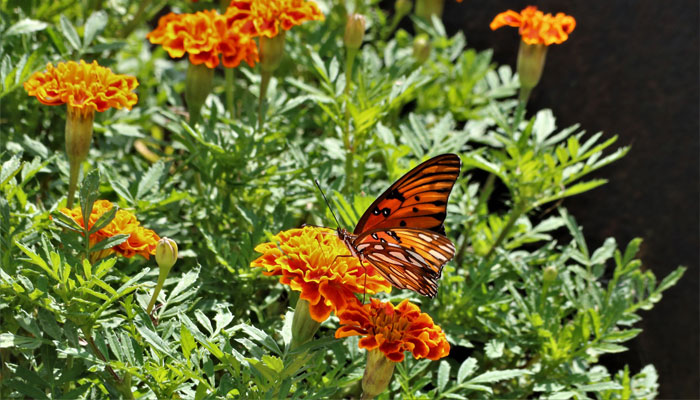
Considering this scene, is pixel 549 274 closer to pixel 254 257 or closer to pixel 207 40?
pixel 254 257

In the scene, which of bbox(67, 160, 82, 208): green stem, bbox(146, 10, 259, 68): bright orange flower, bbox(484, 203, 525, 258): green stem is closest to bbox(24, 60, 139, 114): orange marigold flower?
bbox(67, 160, 82, 208): green stem

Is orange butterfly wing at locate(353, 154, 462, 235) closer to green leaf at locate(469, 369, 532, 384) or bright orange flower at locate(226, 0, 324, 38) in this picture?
green leaf at locate(469, 369, 532, 384)

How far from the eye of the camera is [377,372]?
3.72ft

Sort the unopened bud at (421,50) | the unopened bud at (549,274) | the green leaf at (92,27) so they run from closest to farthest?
the unopened bud at (549,274) → the green leaf at (92,27) → the unopened bud at (421,50)

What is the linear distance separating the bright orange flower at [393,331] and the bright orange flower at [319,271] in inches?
1.0

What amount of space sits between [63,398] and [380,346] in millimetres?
491

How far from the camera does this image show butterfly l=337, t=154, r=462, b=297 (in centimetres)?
124

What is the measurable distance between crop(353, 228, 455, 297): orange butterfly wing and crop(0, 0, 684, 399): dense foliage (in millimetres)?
163

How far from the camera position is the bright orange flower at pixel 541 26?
5.63 feet

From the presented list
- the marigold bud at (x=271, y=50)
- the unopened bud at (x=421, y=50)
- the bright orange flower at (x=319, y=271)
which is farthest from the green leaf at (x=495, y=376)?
the unopened bud at (x=421, y=50)

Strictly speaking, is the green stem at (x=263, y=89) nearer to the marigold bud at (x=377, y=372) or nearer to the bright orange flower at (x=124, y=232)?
the bright orange flower at (x=124, y=232)

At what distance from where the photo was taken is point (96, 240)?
128cm

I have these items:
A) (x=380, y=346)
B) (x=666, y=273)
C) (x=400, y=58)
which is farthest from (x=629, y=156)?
(x=380, y=346)

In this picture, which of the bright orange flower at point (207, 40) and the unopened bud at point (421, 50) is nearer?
the bright orange flower at point (207, 40)
